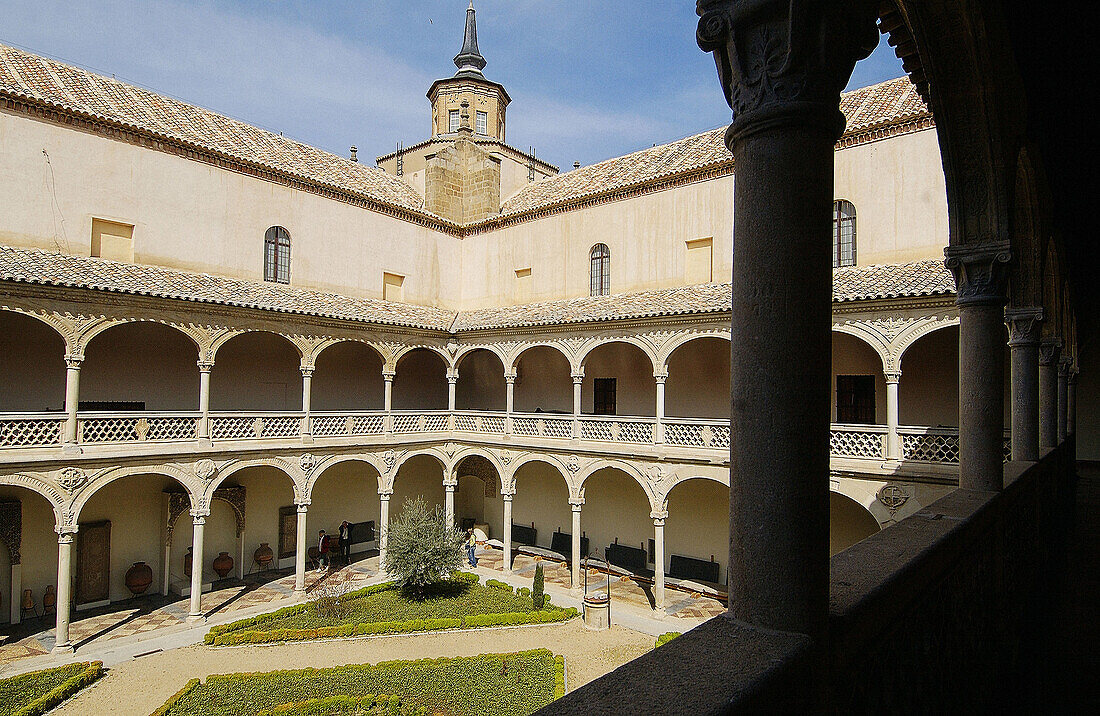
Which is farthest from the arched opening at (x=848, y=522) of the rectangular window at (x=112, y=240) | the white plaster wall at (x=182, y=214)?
the rectangular window at (x=112, y=240)

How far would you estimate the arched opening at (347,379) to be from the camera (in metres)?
20.0

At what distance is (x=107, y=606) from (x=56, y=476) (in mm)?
4374

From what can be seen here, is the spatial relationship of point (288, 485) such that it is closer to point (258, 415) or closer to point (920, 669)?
point (258, 415)

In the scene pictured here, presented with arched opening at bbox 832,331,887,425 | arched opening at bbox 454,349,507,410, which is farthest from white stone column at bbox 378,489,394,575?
arched opening at bbox 832,331,887,425

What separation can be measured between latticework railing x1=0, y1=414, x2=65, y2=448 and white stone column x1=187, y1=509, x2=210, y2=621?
3.28m

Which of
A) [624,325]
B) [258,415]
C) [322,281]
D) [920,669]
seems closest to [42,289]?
[258,415]

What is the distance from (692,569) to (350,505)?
10738 mm

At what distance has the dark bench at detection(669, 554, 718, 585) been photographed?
700 inches

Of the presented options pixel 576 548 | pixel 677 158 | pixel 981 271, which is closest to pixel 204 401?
pixel 576 548

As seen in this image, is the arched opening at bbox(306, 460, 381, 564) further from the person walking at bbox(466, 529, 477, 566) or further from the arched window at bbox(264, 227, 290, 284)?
the arched window at bbox(264, 227, 290, 284)

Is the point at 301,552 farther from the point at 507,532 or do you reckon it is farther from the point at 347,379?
the point at 347,379

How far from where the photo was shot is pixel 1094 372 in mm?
21938

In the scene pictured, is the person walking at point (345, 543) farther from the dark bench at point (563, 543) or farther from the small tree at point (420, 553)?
the dark bench at point (563, 543)

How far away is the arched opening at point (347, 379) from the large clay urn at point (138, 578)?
583cm
